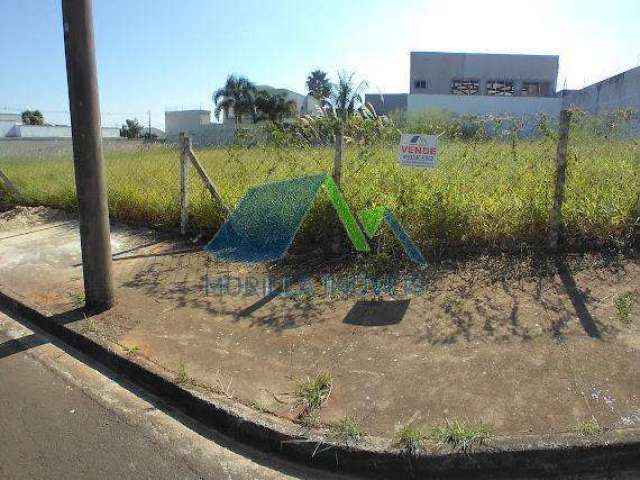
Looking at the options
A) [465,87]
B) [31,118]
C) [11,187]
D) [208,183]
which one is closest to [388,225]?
[208,183]

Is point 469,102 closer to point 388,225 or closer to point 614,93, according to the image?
point 614,93

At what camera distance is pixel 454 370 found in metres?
3.28

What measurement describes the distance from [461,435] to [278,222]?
3975 millimetres

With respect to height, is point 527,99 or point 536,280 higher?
point 527,99

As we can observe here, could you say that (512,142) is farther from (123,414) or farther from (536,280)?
(123,414)

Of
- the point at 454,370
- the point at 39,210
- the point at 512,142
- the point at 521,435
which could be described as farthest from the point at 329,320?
the point at 39,210

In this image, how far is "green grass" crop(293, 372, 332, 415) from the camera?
298cm

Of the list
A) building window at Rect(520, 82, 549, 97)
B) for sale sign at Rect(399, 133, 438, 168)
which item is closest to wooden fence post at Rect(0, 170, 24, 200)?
for sale sign at Rect(399, 133, 438, 168)

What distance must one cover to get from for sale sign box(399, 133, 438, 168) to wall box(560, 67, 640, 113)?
69.4 ft

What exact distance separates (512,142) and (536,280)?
1622mm

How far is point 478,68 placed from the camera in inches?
1903

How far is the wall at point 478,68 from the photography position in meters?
47.7

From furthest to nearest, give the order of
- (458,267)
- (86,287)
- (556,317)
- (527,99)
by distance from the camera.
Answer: (527,99)
(458,267)
(86,287)
(556,317)

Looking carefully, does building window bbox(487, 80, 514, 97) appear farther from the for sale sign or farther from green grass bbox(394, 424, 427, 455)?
green grass bbox(394, 424, 427, 455)
